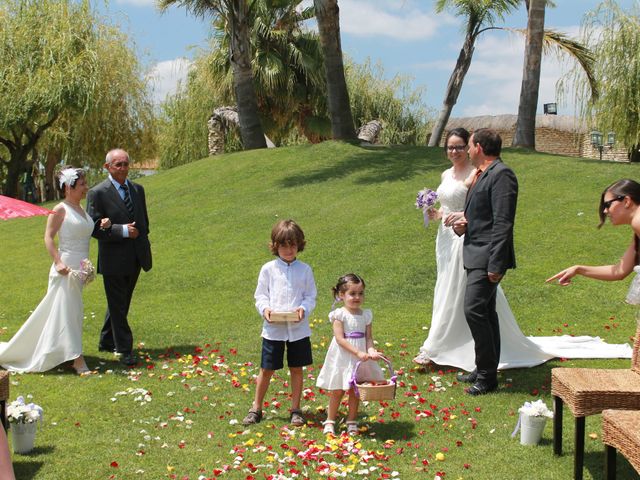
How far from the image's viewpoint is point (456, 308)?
8.11 m

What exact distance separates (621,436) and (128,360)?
582cm

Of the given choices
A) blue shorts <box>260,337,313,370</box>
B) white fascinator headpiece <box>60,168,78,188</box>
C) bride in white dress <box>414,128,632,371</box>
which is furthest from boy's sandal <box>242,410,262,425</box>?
white fascinator headpiece <box>60,168,78,188</box>

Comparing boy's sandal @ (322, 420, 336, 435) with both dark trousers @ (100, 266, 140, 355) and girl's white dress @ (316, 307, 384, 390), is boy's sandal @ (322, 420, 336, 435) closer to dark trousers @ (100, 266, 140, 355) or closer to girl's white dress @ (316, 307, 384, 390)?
girl's white dress @ (316, 307, 384, 390)

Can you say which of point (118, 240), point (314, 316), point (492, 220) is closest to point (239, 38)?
point (314, 316)

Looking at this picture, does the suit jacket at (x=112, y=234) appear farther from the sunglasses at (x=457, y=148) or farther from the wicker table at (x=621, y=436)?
the wicker table at (x=621, y=436)

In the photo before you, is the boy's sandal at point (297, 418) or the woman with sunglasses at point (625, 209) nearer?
the woman with sunglasses at point (625, 209)

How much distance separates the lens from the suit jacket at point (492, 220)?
705 cm

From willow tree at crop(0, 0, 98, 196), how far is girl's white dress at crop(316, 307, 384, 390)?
77.8 feet

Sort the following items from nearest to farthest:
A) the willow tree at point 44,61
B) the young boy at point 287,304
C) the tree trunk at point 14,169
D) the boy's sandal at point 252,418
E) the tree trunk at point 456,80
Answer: the young boy at point 287,304, the boy's sandal at point 252,418, the willow tree at point 44,61, the tree trunk at point 456,80, the tree trunk at point 14,169

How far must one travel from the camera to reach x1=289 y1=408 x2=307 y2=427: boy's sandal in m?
6.56

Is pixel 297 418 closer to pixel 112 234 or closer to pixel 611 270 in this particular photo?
pixel 611 270

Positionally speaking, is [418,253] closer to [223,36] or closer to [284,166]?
[284,166]

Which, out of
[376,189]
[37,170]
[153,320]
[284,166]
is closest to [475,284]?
[153,320]

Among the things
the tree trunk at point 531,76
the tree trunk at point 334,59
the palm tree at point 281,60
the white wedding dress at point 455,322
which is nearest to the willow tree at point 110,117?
the palm tree at point 281,60
